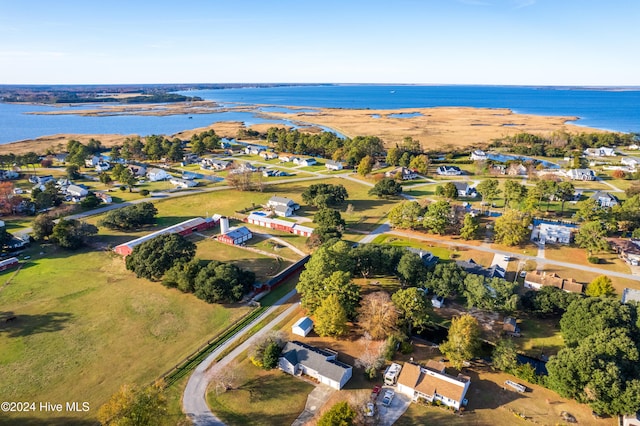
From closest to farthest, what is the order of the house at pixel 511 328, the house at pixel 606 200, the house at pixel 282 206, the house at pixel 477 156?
the house at pixel 511 328 → the house at pixel 282 206 → the house at pixel 606 200 → the house at pixel 477 156

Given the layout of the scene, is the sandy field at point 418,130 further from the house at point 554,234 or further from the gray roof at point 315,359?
the gray roof at point 315,359

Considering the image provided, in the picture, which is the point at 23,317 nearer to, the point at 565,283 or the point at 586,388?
the point at 586,388

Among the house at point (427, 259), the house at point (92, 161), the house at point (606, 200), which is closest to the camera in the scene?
the house at point (427, 259)

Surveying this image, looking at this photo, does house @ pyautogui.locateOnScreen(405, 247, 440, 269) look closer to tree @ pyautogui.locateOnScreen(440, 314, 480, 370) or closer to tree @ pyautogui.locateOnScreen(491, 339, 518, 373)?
tree @ pyautogui.locateOnScreen(440, 314, 480, 370)

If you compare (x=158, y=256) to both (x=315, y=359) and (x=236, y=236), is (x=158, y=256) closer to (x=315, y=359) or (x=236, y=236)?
(x=236, y=236)

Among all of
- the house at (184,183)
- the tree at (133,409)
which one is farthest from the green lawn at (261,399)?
the house at (184,183)

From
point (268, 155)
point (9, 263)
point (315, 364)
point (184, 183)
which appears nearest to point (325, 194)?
point (184, 183)
